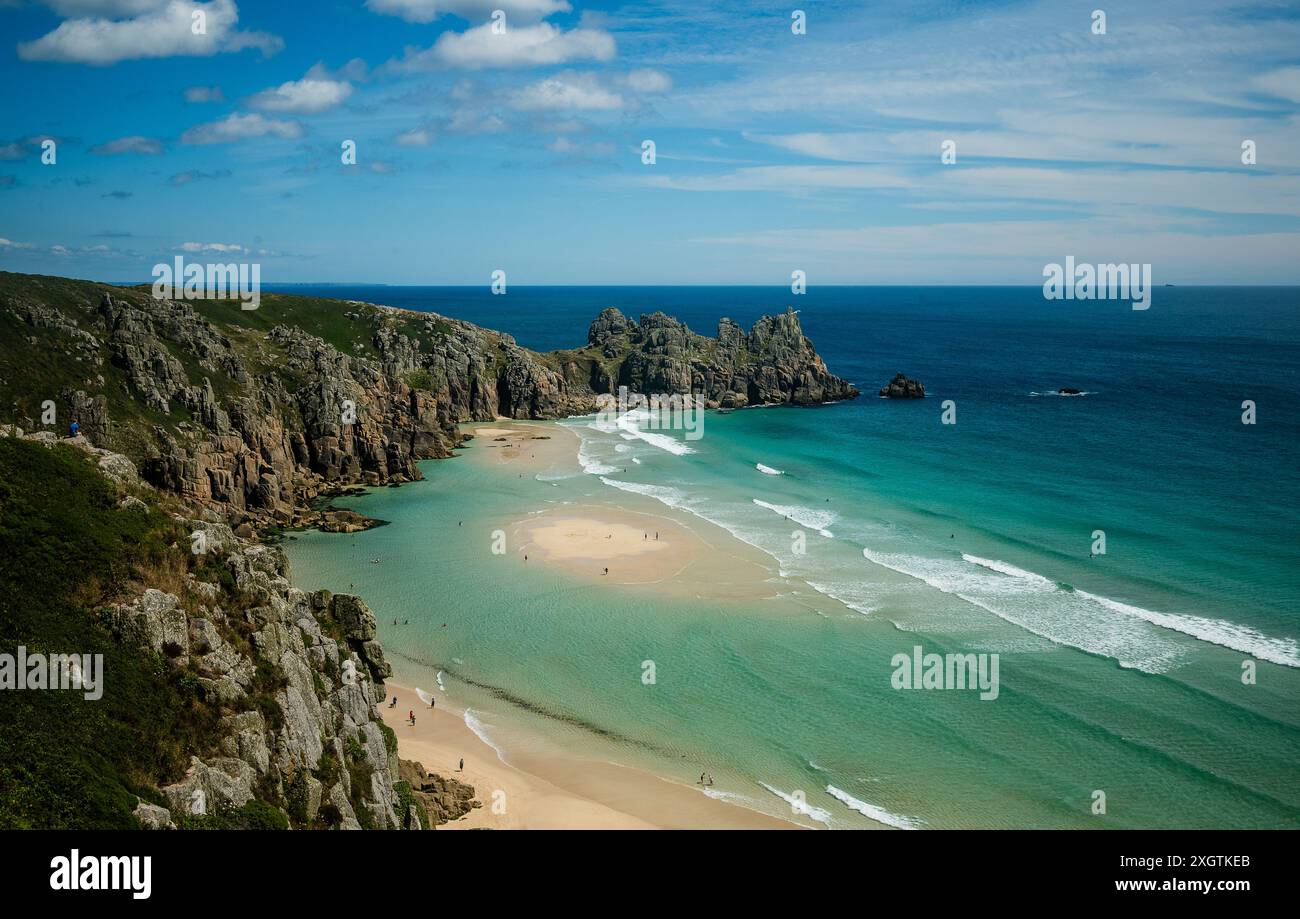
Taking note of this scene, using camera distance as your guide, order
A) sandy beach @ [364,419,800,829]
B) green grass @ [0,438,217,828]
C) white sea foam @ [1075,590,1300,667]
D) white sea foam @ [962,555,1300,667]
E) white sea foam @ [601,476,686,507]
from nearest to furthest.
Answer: green grass @ [0,438,217,828], sandy beach @ [364,419,800,829], white sea foam @ [1075,590,1300,667], white sea foam @ [962,555,1300,667], white sea foam @ [601,476,686,507]

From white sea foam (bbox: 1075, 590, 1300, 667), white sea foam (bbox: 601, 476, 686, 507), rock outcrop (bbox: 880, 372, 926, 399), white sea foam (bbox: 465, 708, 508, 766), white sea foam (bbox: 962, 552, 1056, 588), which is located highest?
rock outcrop (bbox: 880, 372, 926, 399)

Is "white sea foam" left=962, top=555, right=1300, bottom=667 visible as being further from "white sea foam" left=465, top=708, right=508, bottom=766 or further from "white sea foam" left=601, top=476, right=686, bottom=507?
"white sea foam" left=465, top=708, right=508, bottom=766

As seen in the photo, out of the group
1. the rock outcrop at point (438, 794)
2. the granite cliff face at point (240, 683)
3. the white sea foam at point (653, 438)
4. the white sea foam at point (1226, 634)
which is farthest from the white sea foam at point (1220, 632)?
the white sea foam at point (653, 438)

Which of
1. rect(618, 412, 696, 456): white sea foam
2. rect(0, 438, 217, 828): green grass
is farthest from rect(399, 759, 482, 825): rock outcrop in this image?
rect(618, 412, 696, 456): white sea foam

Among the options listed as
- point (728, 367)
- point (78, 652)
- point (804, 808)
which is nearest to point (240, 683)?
point (78, 652)

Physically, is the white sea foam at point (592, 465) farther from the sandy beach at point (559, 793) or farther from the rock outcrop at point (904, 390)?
the rock outcrop at point (904, 390)

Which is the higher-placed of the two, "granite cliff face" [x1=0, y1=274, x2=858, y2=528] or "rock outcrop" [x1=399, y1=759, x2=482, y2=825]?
"granite cliff face" [x1=0, y1=274, x2=858, y2=528]
